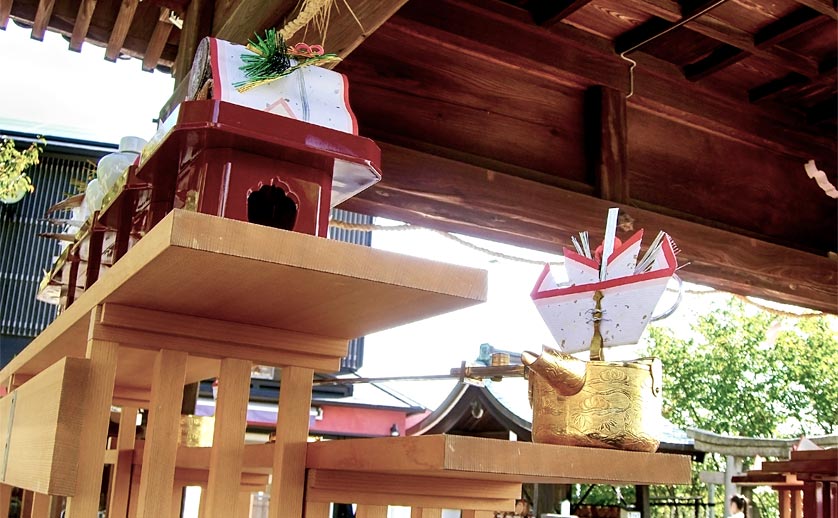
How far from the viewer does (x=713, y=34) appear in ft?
12.3

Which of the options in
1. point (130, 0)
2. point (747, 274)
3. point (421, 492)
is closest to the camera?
point (421, 492)

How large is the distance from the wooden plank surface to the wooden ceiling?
2256 millimetres

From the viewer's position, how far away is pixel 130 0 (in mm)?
3256

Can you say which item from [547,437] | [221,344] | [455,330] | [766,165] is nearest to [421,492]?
[547,437]

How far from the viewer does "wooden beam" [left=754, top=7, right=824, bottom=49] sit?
3.62 metres

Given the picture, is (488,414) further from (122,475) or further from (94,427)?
(94,427)

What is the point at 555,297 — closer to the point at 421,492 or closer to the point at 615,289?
the point at 615,289

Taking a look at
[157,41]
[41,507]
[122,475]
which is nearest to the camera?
[41,507]

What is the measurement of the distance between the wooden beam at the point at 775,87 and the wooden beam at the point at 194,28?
3.15m

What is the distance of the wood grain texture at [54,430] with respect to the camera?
1.11 metres

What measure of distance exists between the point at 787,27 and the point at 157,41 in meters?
2.80

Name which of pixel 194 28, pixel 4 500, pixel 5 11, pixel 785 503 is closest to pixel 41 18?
pixel 5 11

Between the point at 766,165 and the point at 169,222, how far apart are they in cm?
464

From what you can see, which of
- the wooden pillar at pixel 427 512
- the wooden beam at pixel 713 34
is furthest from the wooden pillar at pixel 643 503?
the wooden pillar at pixel 427 512
